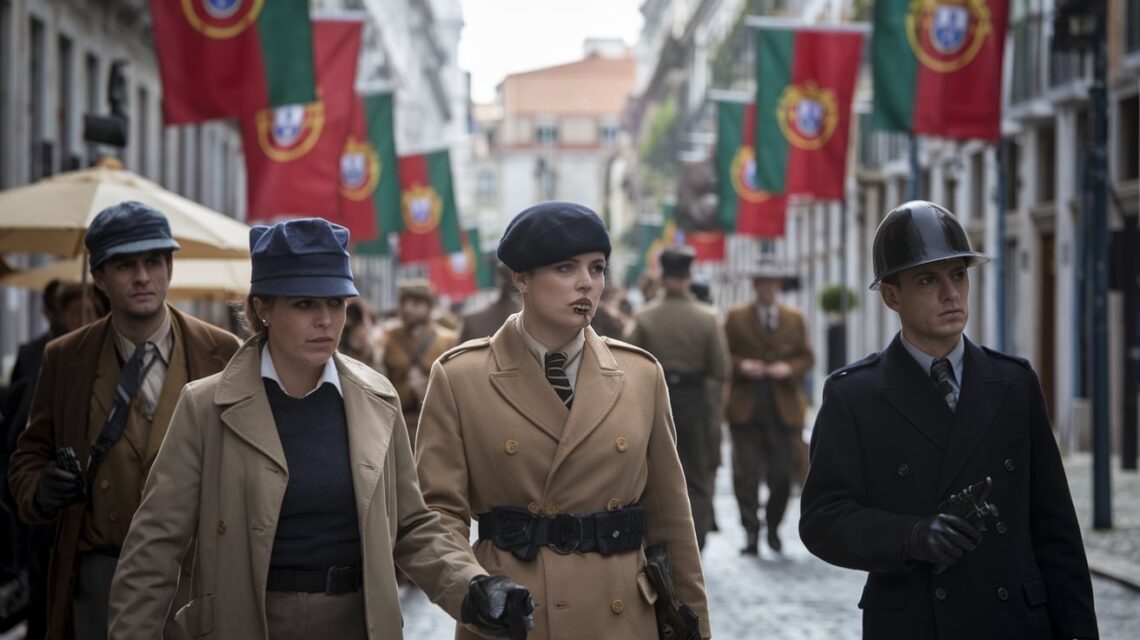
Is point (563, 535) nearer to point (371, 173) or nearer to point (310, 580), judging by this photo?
point (310, 580)

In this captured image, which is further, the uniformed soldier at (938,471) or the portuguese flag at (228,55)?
the portuguese flag at (228,55)

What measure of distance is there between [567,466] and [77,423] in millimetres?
1835

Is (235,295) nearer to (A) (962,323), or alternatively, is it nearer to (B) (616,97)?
(A) (962,323)

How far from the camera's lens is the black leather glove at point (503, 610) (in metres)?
4.87

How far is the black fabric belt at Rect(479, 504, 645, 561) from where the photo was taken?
17.9ft

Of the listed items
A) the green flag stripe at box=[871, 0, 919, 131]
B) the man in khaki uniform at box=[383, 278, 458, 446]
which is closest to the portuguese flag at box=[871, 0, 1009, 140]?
the green flag stripe at box=[871, 0, 919, 131]

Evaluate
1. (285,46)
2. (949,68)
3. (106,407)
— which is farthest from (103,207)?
(949,68)

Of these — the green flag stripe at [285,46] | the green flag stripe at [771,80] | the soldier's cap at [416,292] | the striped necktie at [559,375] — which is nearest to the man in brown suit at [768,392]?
→ the soldier's cap at [416,292]

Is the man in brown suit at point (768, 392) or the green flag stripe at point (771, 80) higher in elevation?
the green flag stripe at point (771, 80)

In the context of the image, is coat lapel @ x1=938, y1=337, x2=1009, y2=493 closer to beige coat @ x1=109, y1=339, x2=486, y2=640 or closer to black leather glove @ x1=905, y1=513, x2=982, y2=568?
black leather glove @ x1=905, y1=513, x2=982, y2=568

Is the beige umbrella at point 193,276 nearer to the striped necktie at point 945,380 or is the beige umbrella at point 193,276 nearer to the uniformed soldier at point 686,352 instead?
the uniformed soldier at point 686,352

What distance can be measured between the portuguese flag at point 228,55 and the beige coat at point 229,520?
9568 millimetres

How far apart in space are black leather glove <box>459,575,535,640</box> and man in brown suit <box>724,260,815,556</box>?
10039 mm

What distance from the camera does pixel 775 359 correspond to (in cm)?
1519
